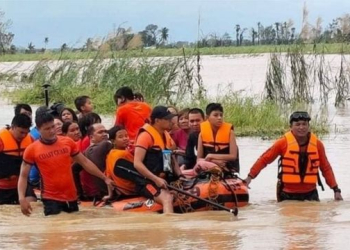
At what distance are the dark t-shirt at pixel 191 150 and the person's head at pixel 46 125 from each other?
227 cm

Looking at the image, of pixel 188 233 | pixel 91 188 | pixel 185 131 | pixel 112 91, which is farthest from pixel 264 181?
pixel 112 91

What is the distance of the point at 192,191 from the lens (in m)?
9.07

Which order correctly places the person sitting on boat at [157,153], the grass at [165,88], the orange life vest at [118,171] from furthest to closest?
the grass at [165,88] < the orange life vest at [118,171] < the person sitting on boat at [157,153]

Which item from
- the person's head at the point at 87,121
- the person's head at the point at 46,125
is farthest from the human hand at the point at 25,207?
the person's head at the point at 87,121

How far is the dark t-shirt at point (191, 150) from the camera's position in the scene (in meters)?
9.98

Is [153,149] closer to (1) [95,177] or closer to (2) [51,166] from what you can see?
(1) [95,177]

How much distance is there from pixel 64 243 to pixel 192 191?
1.91 metres

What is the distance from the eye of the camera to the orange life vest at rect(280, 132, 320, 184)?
909 centimetres

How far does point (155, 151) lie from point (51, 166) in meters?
1.17

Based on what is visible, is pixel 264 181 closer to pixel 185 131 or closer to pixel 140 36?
pixel 185 131

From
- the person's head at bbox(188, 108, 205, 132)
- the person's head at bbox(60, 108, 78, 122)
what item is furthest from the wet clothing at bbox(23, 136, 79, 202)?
the person's head at bbox(188, 108, 205, 132)

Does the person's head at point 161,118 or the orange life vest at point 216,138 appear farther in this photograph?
the orange life vest at point 216,138

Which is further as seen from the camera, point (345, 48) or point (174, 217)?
point (345, 48)

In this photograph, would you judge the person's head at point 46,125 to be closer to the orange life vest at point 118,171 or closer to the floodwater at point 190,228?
the floodwater at point 190,228
